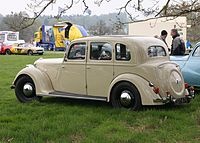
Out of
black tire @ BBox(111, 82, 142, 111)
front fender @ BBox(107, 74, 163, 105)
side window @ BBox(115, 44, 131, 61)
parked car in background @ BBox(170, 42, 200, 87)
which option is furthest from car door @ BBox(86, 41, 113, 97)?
parked car in background @ BBox(170, 42, 200, 87)

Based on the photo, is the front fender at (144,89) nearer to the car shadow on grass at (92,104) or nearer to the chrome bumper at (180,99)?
the chrome bumper at (180,99)

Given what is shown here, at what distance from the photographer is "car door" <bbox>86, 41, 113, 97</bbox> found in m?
8.04

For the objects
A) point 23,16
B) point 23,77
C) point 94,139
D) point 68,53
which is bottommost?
point 94,139

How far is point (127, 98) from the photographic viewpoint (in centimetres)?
768

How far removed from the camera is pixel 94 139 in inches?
226

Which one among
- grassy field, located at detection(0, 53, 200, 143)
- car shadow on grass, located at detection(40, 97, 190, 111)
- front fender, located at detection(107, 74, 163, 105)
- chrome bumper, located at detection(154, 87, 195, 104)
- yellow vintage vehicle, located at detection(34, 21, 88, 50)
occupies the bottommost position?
grassy field, located at detection(0, 53, 200, 143)

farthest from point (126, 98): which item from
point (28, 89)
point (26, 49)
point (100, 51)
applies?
point (26, 49)

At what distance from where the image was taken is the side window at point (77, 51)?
28.1 feet

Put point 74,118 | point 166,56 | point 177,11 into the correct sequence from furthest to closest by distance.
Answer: point 166,56 → point 177,11 → point 74,118

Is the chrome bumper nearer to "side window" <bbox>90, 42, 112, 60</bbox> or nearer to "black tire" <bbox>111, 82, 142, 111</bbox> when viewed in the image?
"black tire" <bbox>111, 82, 142, 111</bbox>

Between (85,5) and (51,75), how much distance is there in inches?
80.6

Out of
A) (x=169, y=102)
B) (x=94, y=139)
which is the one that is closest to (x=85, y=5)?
(x=169, y=102)

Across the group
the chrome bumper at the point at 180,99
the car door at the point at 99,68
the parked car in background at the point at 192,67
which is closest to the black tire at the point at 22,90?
the car door at the point at 99,68

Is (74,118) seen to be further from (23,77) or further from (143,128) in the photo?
(23,77)
